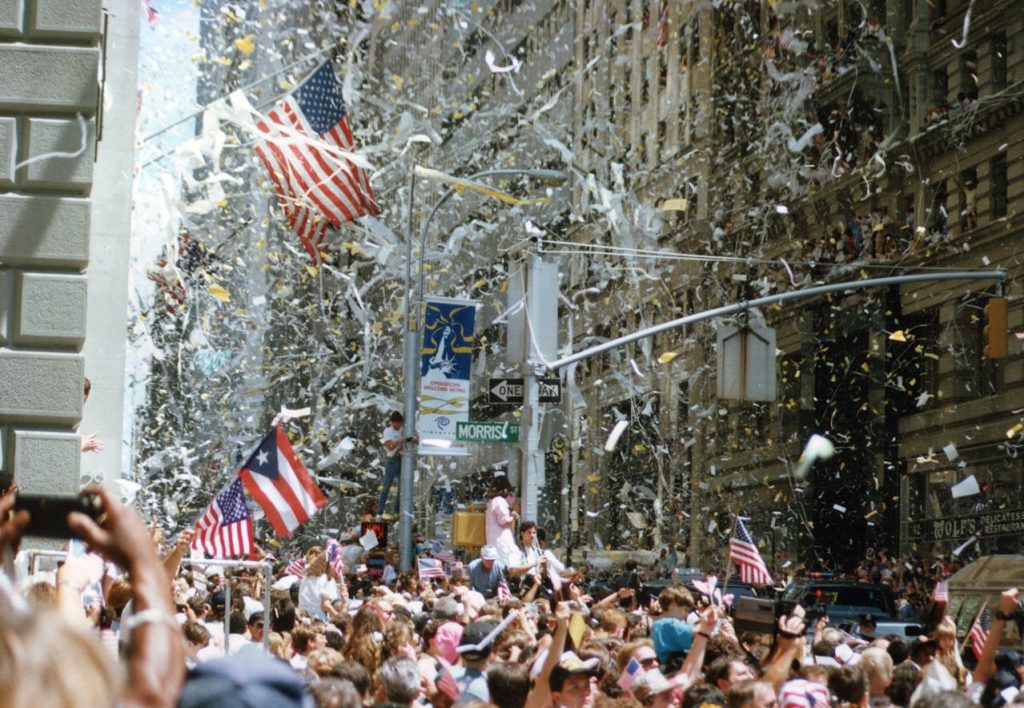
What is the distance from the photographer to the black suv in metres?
22.7

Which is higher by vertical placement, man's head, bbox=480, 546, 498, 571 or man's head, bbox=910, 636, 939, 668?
man's head, bbox=480, 546, 498, 571

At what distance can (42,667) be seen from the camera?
213cm

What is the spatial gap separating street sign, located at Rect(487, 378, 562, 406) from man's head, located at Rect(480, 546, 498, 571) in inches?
296

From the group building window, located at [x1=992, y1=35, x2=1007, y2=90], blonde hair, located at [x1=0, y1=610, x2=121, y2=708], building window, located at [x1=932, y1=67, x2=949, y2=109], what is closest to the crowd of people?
blonde hair, located at [x1=0, y1=610, x2=121, y2=708]

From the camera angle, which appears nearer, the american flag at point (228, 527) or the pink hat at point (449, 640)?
the pink hat at point (449, 640)

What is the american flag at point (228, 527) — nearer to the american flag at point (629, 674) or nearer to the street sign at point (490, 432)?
the american flag at point (629, 674)

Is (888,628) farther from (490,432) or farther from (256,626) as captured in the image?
(256,626)

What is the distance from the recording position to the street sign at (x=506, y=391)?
23859 mm

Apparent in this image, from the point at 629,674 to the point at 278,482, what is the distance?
18.7 feet

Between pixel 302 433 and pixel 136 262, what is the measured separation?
50.1 feet

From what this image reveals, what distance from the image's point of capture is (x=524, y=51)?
5675cm

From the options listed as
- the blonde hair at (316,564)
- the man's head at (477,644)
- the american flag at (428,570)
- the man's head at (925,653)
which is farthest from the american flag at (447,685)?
the american flag at (428,570)

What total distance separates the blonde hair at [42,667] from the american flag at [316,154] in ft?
77.9

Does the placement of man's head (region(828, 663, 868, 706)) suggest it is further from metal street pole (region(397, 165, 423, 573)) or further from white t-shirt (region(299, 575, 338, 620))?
metal street pole (region(397, 165, 423, 573))
